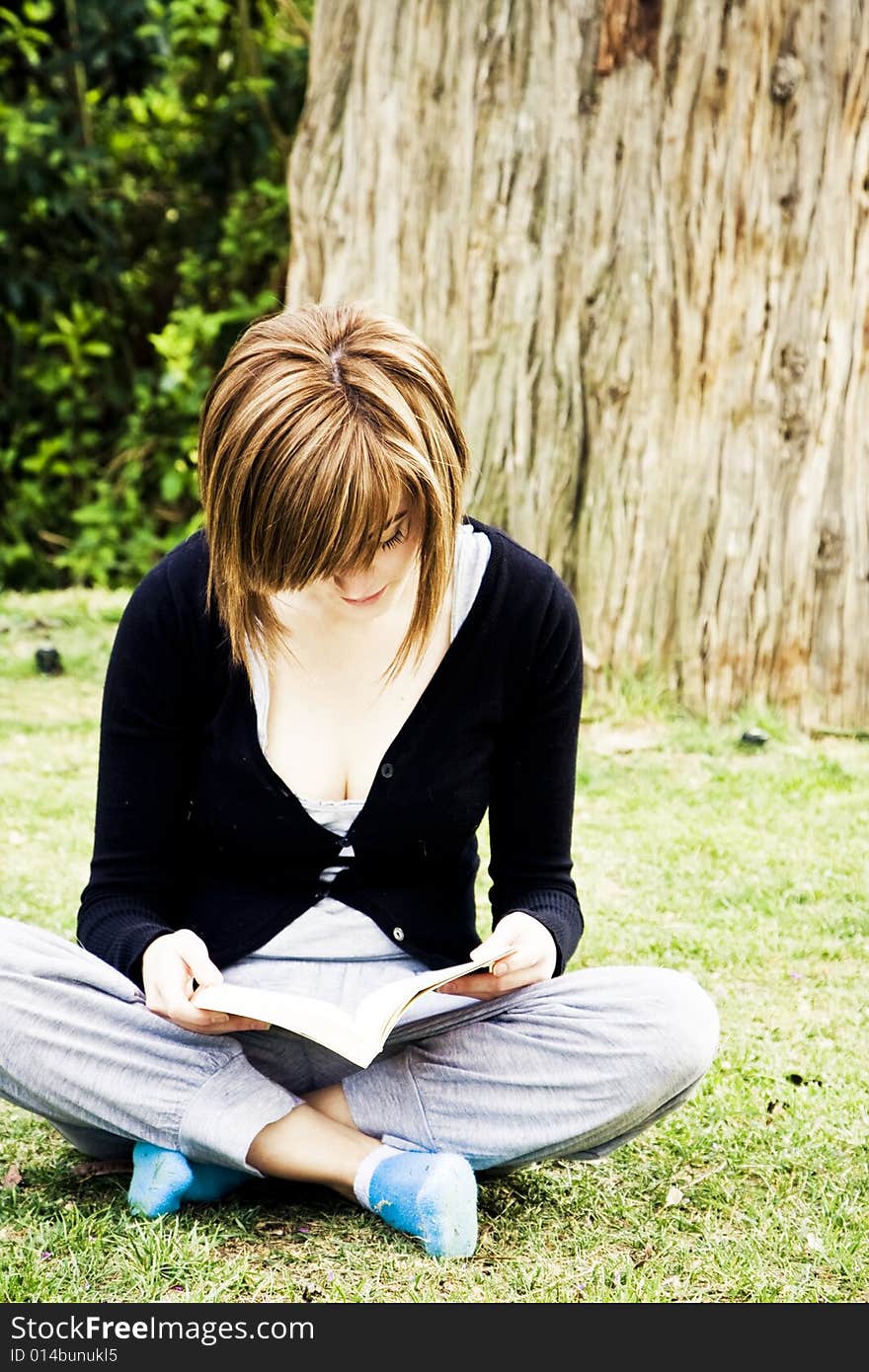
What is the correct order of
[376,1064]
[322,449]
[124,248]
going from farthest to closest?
[124,248], [376,1064], [322,449]

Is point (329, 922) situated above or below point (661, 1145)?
above

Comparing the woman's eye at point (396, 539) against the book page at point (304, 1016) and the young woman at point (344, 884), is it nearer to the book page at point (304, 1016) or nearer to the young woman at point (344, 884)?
the young woman at point (344, 884)

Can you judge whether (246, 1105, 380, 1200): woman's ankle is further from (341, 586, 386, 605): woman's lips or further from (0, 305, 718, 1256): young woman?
(341, 586, 386, 605): woman's lips

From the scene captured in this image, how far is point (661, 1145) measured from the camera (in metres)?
2.49

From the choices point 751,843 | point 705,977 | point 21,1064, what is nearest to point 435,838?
point 21,1064

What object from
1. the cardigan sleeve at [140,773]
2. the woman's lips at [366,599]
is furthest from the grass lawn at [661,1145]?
the woman's lips at [366,599]

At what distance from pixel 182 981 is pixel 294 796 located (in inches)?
11.4

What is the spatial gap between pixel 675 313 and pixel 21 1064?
348cm

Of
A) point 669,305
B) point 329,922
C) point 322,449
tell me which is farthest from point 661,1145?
point 669,305

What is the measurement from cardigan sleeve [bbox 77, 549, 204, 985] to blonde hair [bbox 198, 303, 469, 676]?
20 centimetres

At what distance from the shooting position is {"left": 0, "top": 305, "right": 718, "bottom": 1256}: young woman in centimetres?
211

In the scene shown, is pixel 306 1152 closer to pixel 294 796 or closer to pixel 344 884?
pixel 344 884

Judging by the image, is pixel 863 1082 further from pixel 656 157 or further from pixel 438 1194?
pixel 656 157

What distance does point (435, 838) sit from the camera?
2287 mm
